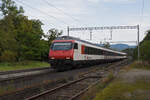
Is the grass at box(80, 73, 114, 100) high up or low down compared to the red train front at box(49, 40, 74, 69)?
down

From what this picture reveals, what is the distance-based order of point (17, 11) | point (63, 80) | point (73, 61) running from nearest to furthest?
point (63, 80) → point (73, 61) → point (17, 11)

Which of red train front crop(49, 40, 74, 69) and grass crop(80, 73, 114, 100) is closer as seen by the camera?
grass crop(80, 73, 114, 100)

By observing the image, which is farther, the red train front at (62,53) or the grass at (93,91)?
the red train front at (62,53)

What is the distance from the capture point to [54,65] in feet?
67.4

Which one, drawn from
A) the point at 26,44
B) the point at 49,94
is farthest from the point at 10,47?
the point at 49,94

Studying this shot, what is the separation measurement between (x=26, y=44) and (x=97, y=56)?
11453mm

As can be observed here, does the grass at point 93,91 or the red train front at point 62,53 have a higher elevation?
the red train front at point 62,53

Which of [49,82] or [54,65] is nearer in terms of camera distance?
[49,82]

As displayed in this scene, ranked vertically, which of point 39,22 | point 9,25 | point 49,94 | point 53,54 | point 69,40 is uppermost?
point 39,22

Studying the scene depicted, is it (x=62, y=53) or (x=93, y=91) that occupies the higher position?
(x=62, y=53)

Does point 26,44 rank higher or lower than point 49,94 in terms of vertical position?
higher

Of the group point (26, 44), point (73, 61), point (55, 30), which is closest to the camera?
point (73, 61)

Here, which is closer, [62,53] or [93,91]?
[93,91]

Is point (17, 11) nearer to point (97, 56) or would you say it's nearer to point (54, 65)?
point (97, 56)
